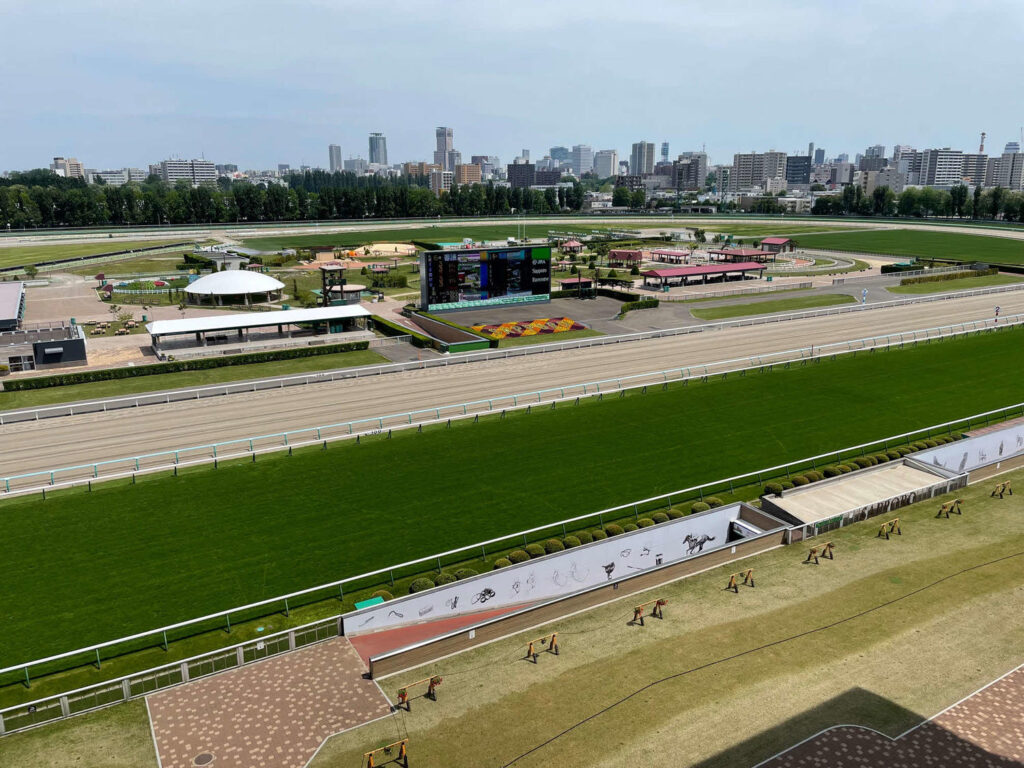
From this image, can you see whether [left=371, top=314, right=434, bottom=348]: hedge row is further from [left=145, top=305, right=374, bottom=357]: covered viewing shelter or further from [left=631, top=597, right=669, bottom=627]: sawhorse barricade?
[left=631, top=597, right=669, bottom=627]: sawhorse barricade

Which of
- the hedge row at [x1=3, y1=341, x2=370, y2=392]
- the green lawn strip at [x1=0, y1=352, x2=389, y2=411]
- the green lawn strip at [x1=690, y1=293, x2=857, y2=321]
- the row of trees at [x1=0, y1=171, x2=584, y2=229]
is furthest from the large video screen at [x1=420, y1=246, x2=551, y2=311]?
the row of trees at [x1=0, y1=171, x2=584, y2=229]

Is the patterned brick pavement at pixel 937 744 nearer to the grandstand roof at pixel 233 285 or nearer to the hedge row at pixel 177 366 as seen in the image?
the hedge row at pixel 177 366

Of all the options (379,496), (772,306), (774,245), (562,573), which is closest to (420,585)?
(562,573)

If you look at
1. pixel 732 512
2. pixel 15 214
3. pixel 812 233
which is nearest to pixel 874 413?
pixel 732 512

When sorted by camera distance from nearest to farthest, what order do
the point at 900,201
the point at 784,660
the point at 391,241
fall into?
the point at 784,660
the point at 391,241
the point at 900,201

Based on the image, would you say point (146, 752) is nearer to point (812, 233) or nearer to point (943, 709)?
point (943, 709)

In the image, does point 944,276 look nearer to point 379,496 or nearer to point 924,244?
point 924,244

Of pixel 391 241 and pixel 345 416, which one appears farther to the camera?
pixel 391 241
